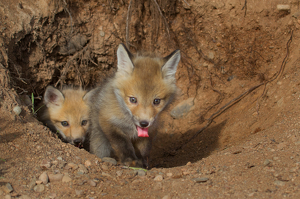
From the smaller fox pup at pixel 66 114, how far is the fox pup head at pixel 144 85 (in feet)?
3.18

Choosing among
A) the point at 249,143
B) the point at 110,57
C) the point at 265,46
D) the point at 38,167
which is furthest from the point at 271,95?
the point at 38,167

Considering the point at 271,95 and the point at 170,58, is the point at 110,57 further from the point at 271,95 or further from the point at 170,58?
the point at 271,95

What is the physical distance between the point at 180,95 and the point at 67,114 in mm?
1801

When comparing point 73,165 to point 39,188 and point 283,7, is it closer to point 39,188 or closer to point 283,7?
point 39,188

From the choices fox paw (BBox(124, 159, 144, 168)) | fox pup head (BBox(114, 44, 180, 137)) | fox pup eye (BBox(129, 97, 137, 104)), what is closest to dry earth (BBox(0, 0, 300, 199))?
fox paw (BBox(124, 159, 144, 168))

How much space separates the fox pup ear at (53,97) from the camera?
3.81 m

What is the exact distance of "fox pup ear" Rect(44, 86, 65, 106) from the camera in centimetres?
381

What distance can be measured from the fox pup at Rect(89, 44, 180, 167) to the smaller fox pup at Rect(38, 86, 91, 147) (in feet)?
0.75

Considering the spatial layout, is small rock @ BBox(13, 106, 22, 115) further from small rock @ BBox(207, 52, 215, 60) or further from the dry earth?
small rock @ BBox(207, 52, 215, 60)

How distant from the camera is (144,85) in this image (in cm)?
298

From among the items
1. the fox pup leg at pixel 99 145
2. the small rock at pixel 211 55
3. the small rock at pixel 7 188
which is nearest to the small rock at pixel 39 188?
the small rock at pixel 7 188

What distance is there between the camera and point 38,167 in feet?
7.62

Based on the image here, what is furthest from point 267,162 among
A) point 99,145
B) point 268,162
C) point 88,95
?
point 88,95

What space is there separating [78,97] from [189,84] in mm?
2571
